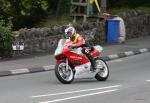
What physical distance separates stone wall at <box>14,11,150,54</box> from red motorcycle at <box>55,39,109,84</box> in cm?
651

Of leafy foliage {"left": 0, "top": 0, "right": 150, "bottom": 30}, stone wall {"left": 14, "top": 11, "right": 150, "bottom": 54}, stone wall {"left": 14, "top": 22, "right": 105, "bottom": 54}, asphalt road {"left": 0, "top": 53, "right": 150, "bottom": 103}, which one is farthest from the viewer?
leafy foliage {"left": 0, "top": 0, "right": 150, "bottom": 30}

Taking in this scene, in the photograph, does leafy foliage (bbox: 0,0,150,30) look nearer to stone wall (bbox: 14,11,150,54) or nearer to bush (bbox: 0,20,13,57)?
stone wall (bbox: 14,11,150,54)

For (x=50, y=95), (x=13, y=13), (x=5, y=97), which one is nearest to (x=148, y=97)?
(x=50, y=95)

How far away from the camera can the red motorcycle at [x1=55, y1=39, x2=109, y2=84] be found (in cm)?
1462

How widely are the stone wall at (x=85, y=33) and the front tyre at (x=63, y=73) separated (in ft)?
22.4

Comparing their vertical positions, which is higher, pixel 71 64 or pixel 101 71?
pixel 71 64

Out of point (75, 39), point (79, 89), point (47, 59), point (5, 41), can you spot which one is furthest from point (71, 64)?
point (5, 41)

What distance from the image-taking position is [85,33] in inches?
989

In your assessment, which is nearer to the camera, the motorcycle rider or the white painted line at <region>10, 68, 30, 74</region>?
the motorcycle rider

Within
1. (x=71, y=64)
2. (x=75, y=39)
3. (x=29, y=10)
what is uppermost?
(x=29, y=10)

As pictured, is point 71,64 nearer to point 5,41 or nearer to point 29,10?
point 5,41

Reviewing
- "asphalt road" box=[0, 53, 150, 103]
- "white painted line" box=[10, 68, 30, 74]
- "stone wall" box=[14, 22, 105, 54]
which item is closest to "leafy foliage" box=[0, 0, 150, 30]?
"stone wall" box=[14, 22, 105, 54]

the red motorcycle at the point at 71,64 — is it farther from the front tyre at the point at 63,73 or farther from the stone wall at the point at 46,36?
the stone wall at the point at 46,36

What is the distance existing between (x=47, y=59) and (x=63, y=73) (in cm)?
583
